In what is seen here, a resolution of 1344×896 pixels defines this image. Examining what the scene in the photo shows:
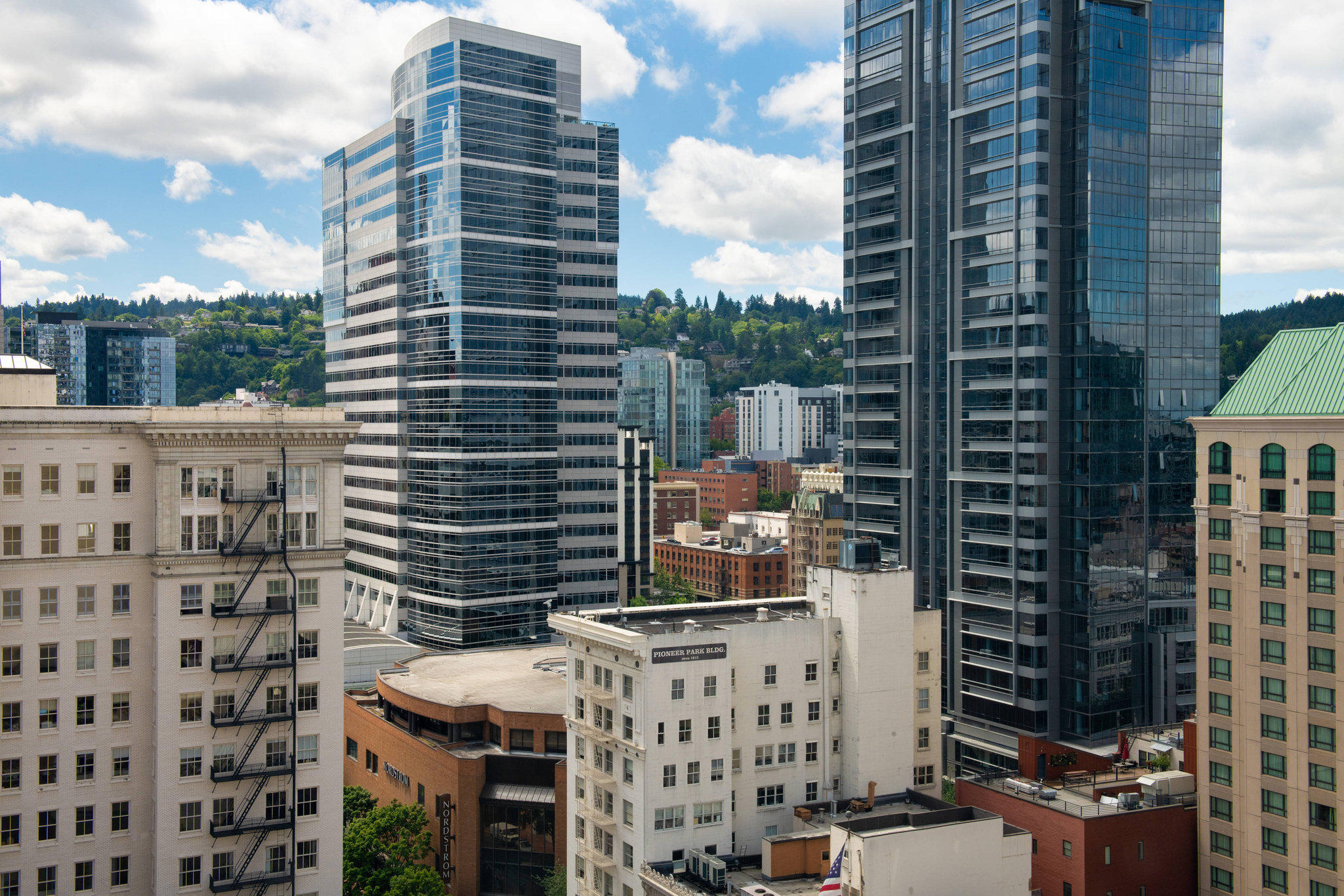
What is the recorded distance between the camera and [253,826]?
206 feet

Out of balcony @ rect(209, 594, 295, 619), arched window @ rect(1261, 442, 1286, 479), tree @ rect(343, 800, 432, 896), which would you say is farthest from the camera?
tree @ rect(343, 800, 432, 896)

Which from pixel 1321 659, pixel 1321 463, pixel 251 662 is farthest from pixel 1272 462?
pixel 251 662

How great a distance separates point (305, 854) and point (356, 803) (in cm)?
2907

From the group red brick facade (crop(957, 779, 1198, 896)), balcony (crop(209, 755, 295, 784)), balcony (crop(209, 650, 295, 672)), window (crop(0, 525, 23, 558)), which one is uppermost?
window (crop(0, 525, 23, 558))

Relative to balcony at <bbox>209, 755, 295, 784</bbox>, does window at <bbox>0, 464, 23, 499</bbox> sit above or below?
above

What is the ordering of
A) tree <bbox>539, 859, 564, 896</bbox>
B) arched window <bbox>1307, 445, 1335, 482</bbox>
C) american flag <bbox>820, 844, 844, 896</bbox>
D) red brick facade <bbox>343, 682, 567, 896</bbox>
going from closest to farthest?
1. american flag <bbox>820, 844, 844, 896</bbox>
2. arched window <bbox>1307, 445, 1335, 482</bbox>
3. tree <bbox>539, 859, 564, 896</bbox>
4. red brick facade <bbox>343, 682, 567, 896</bbox>

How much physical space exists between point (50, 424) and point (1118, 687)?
100189 mm

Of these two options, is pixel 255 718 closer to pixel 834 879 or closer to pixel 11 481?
pixel 11 481

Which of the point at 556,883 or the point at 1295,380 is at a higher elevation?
the point at 1295,380

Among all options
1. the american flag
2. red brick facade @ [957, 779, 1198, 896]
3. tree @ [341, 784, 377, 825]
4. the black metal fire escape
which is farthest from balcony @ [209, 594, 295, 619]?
red brick facade @ [957, 779, 1198, 896]

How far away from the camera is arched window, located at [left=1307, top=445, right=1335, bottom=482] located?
67625 mm

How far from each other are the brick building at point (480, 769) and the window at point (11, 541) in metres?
40.8

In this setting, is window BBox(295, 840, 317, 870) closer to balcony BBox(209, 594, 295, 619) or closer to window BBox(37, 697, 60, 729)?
balcony BBox(209, 594, 295, 619)

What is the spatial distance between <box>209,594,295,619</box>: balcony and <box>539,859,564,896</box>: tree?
3392cm
